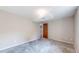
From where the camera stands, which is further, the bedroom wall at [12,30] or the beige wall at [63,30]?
the beige wall at [63,30]

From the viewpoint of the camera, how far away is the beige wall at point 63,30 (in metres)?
→ 3.95

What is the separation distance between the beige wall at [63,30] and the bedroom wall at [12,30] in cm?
199

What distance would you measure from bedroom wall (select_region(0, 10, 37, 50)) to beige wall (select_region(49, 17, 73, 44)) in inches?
78.5

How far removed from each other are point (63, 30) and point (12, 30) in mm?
3039

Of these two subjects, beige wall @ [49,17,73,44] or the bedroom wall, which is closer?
the bedroom wall

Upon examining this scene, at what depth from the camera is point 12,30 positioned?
3533 mm

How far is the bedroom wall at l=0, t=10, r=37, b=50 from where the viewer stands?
3072mm

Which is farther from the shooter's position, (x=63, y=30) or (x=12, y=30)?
(x=63, y=30)

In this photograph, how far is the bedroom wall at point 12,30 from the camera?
121 inches

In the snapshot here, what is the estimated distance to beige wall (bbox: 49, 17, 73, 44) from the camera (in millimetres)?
3952
